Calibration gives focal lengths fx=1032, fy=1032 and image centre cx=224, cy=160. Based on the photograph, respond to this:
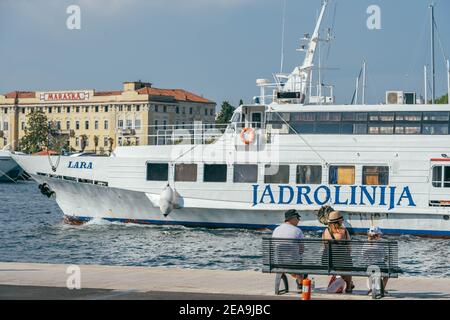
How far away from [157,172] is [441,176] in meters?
10.2

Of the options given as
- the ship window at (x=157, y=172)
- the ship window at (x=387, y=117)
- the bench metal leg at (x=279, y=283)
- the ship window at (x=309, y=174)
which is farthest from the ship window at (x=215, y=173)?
the bench metal leg at (x=279, y=283)

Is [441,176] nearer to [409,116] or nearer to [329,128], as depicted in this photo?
[409,116]

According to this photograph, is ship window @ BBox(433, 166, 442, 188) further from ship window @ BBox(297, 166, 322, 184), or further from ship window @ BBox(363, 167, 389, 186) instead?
ship window @ BBox(297, 166, 322, 184)

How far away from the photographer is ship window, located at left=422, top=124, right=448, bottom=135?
35.1 m

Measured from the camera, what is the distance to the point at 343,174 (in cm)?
3588

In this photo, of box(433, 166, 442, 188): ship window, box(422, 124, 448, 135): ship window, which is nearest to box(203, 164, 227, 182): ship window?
box(422, 124, 448, 135): ship window

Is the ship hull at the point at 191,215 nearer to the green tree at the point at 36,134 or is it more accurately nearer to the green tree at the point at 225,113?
the green tree at the point at 36,134

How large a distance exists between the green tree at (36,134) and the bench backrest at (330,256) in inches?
5469

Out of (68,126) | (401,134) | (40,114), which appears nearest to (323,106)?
(401,134)

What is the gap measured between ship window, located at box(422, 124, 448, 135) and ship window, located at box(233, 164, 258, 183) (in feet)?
19.9

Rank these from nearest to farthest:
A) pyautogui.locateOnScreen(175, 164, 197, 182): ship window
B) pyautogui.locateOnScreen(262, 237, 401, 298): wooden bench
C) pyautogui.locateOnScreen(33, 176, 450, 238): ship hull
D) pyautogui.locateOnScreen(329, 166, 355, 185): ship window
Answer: pyautogui.locateOnScreen(262, 237, 401, 298): wooden bench, pyautogui.locateOnScreen(33, 176, 450, 238): ship hull, pyautogui.locateOnScreen(329, 166, 355, 185): ship window, pyautogui.locateOnScreen(175, 164, 197, 182): ship window

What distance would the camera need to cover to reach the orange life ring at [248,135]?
120ft

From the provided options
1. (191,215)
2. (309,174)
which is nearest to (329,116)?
(309,174)
